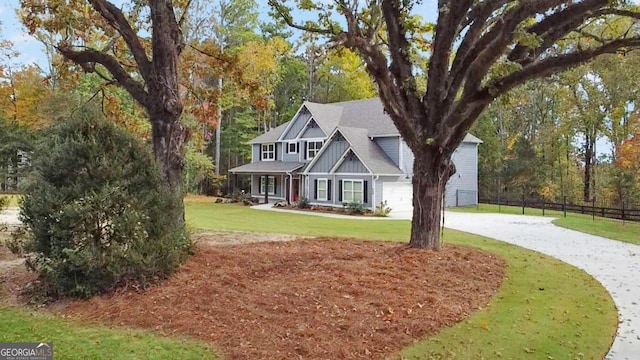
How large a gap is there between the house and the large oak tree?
15909mm

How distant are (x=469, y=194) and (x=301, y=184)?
469 inches

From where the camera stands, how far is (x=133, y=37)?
29.0 feet

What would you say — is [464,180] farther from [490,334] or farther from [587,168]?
[490,334]

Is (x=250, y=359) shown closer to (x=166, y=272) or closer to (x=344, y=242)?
(x=166, y=272)


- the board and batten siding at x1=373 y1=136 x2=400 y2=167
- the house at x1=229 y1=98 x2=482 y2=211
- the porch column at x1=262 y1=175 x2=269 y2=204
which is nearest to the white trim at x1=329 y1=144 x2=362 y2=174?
the house at x1=229 y1=98 x2=482 y2=211

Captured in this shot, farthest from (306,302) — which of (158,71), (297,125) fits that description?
(297,125)

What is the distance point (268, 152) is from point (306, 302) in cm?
3048

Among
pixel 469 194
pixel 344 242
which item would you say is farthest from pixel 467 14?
pixel 469 194

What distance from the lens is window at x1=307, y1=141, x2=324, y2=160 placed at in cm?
3106

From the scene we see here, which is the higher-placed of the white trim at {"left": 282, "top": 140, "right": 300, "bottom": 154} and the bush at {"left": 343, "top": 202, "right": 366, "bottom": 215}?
the white trim at {"left": 282, "top": 140, "right": 300, "bottom": 154}

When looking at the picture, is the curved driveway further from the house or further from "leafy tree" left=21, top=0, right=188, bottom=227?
"leafy tree" left=21, top=0, right=188, bottom=227

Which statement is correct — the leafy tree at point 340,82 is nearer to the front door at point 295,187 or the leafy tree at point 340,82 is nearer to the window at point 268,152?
the window at point 268,152

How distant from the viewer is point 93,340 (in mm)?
4789

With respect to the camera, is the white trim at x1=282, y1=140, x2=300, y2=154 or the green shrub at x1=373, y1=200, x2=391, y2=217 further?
the white trim at x1=282, y1=140, x2=300, y2=154
